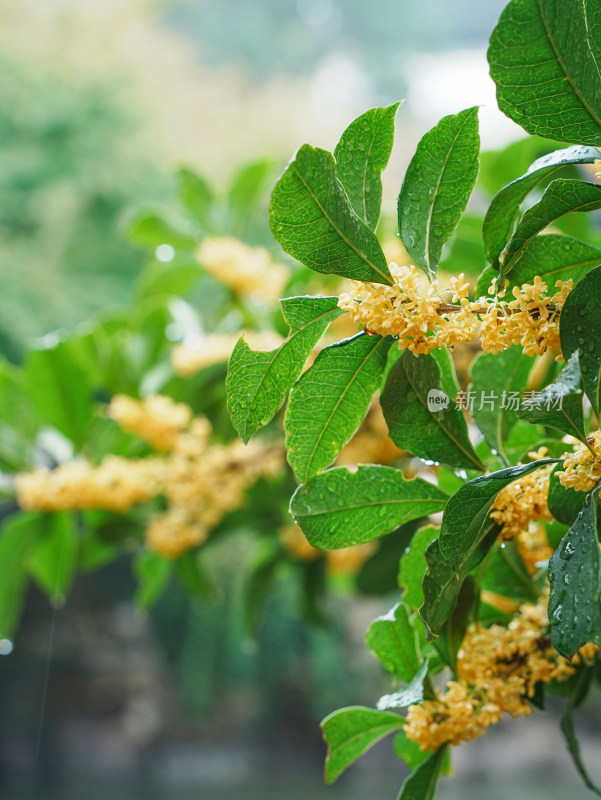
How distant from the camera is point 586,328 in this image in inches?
7.1

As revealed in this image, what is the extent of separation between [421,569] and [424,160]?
0.45ft

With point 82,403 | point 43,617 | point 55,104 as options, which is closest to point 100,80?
point 55,104

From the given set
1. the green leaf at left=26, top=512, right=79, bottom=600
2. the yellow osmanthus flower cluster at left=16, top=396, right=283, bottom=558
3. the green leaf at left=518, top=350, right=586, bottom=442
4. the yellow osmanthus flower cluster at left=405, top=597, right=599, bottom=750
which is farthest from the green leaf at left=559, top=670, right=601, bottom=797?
the green leaf at left=26, top=512, right=79, bottom=600

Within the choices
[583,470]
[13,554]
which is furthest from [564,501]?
[13,554]

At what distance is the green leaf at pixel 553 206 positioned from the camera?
0.19 metres

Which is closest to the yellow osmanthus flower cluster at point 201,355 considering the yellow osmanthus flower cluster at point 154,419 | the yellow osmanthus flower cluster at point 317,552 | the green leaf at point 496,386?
the yellow osmanthus flower cluster at point 154,419

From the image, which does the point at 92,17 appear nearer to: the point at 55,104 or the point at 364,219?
the point at 55,104

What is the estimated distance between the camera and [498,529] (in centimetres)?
23


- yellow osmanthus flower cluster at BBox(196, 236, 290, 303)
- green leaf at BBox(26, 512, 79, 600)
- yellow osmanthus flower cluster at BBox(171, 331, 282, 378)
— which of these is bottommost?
green leaf at BBox(26, 512, 79, 600)

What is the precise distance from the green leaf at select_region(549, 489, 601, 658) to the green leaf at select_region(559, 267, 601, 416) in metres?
0.03

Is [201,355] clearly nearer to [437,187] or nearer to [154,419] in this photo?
[154,419]

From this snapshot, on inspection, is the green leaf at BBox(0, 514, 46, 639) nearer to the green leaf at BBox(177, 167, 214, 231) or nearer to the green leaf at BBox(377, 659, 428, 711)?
the green leaf at BBox(177, 167, 214, 231)

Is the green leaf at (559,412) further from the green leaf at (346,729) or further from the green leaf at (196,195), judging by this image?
the green leaf at (196,195)

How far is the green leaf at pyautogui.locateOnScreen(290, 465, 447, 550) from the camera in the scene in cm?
25
